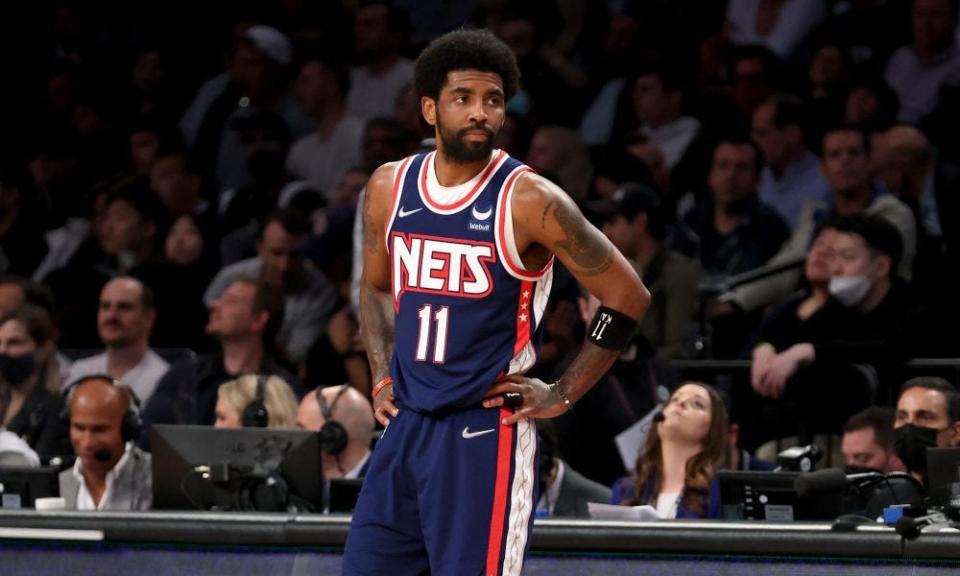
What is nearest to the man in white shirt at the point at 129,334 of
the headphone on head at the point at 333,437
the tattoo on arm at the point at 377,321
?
the headphone on head at the point at 333,437

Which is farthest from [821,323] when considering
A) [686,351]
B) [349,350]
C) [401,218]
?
[401,218]

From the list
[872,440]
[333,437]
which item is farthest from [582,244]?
[872,440]

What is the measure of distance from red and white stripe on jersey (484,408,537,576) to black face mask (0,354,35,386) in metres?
5.09

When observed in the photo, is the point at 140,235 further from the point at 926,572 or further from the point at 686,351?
the point at 926,572

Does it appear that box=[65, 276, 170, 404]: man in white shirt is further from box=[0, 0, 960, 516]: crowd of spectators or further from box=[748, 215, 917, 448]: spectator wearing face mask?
box=[748, 215, 917, 448]: spectator wearing face mask

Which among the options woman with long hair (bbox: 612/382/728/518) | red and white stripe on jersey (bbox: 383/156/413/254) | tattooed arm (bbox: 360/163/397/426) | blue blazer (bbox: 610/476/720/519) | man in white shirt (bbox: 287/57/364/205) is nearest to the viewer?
red and white stripe on jersey (bbox: 383/156/413/254)

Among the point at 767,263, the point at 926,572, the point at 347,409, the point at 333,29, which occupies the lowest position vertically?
the point at 926,572

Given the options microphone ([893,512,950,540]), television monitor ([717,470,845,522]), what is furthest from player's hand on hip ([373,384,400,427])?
television monitor ([717,470,845,522])

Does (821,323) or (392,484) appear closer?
(392,484)

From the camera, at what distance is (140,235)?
10875 mm

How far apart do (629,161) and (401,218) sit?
5332 mm

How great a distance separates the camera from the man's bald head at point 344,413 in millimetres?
7582

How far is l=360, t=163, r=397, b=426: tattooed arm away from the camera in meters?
4.74

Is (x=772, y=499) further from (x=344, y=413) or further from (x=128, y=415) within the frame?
(x=128, y=415)
